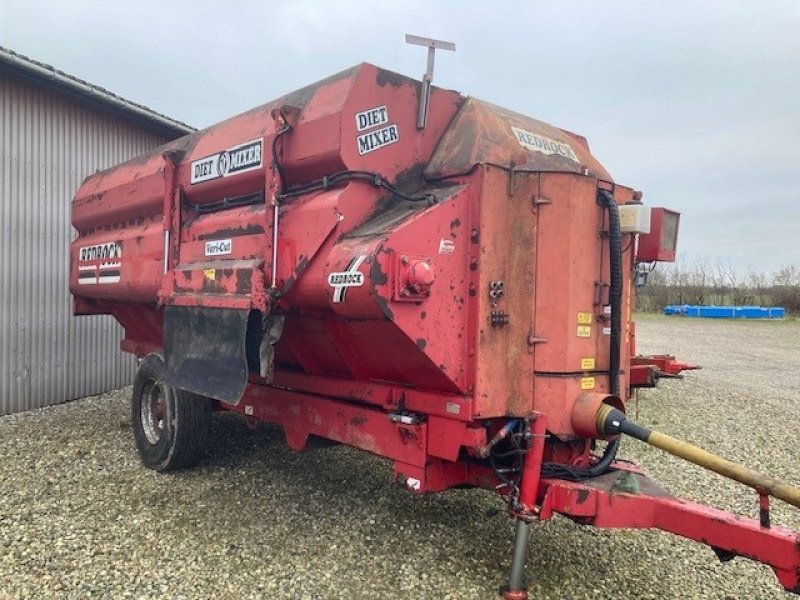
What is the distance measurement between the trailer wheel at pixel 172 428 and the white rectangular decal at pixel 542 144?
128 inches

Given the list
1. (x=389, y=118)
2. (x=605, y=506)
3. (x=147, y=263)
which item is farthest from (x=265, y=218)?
(x=605, y=506)

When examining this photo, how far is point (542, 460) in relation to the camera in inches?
146

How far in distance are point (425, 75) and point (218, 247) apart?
192 cm

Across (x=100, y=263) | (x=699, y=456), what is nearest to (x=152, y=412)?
(x=100, y=263)

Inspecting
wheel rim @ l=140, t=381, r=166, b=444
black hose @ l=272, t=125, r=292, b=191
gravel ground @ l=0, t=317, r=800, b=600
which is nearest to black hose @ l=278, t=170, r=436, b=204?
black hose @ l=272, t=125, r=292, b=191

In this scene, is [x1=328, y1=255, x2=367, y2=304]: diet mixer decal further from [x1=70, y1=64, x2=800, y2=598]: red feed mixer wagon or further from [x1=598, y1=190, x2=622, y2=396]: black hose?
[x1=598, y1=190, x2=622, y2=396]: black hose

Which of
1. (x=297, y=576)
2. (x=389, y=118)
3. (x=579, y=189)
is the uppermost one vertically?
(x=389, y=118)

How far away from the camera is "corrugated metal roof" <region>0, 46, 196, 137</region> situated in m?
7.74

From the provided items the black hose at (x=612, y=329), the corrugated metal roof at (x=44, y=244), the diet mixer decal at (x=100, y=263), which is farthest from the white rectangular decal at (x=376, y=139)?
the corrugated metal roof at (x=44, y=244)

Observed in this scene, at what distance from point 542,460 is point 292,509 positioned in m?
2.01

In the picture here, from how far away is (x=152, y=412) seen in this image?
19.5 ft

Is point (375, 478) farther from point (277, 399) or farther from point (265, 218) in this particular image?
point (265, 218)

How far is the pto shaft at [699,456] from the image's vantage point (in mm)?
2857

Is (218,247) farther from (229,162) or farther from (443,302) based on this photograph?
(443,302)
